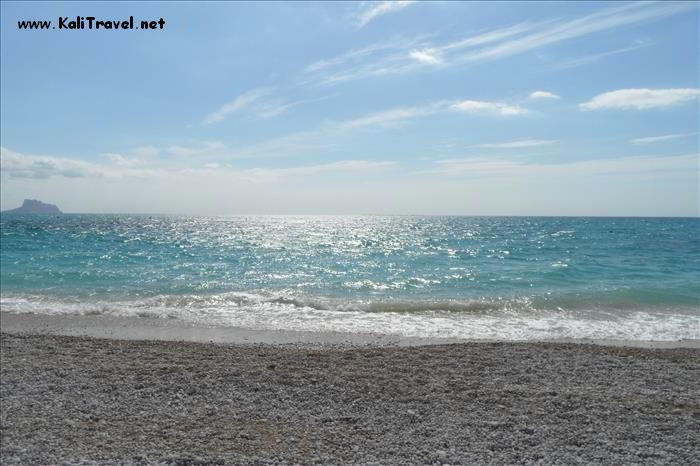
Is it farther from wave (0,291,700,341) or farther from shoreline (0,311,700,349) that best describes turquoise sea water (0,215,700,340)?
shoreline (0,311,700,349)

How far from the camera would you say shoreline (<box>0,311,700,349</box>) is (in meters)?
9.75

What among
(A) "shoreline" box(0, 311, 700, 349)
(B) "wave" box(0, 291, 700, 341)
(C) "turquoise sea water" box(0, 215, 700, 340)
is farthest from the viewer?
(C) "turquoise sea water" box(0, 215, 700, 340)

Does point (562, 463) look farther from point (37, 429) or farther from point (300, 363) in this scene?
point (37, 429)

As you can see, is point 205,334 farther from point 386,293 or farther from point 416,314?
point 386,293

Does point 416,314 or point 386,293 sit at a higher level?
point 386,293

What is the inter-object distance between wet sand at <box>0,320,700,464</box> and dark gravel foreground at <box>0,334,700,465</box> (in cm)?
2

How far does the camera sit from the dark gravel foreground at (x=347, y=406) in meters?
4.74

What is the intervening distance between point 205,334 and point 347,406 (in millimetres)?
5783

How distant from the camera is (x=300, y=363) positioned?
761 centimetres

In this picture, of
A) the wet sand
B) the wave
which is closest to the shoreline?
the wave

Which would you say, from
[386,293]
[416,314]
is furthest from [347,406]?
[386,293]

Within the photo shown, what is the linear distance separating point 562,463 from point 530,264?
20972 mm

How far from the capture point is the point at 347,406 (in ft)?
19.2

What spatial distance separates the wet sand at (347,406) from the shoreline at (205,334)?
1.25 m
